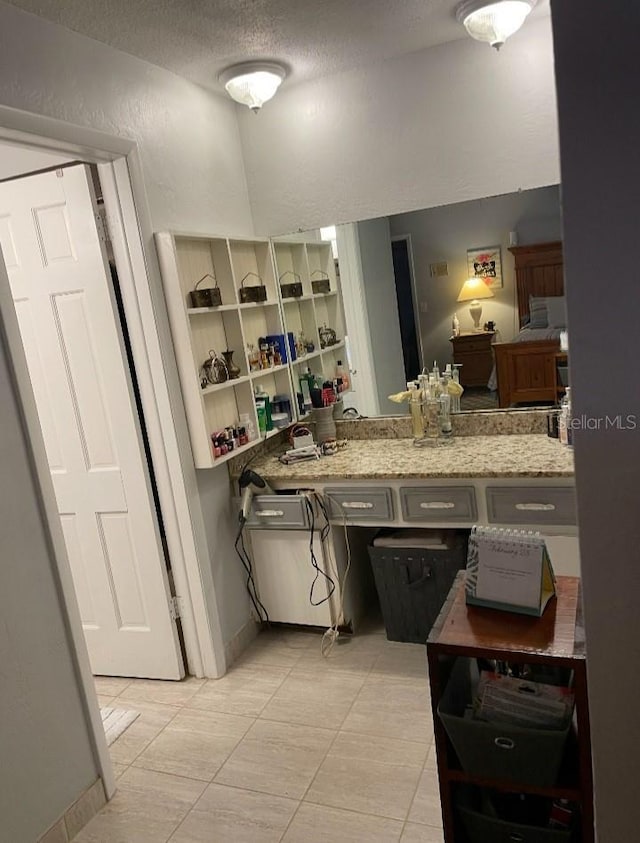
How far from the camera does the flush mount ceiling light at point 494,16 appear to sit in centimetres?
218

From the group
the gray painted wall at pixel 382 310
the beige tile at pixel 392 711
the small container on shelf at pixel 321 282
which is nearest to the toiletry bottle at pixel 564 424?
the gray painted wall at pixel 382 310

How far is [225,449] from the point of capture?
2637 millimetres

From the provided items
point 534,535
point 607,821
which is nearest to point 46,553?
point 534,535

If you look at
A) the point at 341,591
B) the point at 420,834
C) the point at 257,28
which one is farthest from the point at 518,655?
the point at 257,28

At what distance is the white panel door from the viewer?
7.98 feet

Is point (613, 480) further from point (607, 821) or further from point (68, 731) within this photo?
point (68, 731)

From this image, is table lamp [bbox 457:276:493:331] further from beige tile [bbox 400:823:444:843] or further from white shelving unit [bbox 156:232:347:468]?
beige tile [bbox 400:823:444:843]

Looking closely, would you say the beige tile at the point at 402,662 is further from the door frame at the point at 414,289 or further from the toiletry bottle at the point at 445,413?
the door frame at the point at 414,289

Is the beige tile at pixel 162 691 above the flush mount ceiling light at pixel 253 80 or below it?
below

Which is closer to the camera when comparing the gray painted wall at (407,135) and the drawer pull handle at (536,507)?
the drawer pull handle at (536,507)

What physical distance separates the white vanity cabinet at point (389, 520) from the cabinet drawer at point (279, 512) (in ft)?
0.06

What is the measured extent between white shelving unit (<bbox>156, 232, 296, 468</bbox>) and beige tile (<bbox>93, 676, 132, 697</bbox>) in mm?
1065

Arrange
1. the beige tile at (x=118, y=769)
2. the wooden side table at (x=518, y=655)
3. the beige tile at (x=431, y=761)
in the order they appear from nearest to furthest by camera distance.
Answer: the wooden side table at (x=518, y=655) → the beige tile at (x=431, y=761) → the beige tile at (x=118, y=769)

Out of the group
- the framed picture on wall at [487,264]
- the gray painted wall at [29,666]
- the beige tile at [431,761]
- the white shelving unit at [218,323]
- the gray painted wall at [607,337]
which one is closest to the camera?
the gray painted wall at [607,337]
